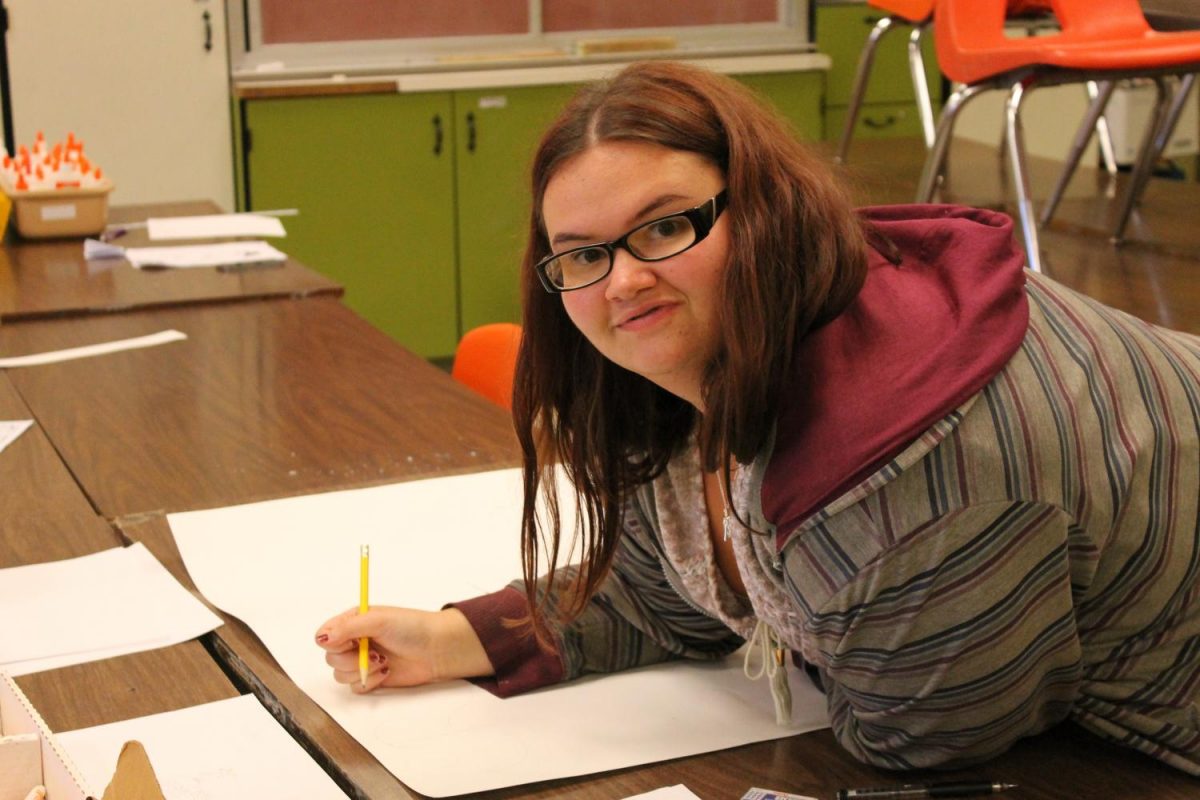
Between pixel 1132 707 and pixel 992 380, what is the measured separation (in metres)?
0.28

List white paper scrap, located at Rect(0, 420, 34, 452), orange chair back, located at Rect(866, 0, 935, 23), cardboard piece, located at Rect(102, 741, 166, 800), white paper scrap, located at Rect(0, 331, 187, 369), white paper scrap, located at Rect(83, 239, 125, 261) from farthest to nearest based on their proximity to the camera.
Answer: orange chair back, located at Rect(866, 0, 935, 23)
white paper scrap, located at Rect(83, 239, 125, 261)
white paper scrap, located at Rect(0, 331, 187, 369)
white paper scrap, located at Rect(0, 420, 34, 452)
cardboard piece, located at Rect(102, 741, 166, 800)

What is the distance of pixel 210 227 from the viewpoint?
3.15 metres

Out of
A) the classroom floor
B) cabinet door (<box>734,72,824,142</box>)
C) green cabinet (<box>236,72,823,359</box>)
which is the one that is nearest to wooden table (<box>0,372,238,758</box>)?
the classroom floor

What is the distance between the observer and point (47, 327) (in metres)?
2.43

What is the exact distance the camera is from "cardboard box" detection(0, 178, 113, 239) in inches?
118

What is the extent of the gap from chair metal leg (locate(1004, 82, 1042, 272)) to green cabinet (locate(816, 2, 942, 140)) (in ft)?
9.53

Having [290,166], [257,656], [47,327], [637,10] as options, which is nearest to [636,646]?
[257,656]

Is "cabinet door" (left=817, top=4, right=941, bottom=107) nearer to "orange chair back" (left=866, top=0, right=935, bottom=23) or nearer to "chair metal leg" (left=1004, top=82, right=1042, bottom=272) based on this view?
"orange chair back" (left=866, top=0, right=935, bottom=23)

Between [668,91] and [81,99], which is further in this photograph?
[81,99]

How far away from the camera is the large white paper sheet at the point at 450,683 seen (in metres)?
1.14

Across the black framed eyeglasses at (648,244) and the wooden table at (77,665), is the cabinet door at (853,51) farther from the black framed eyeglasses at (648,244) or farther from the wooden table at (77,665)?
the black framed eyeglasses at (648,244)

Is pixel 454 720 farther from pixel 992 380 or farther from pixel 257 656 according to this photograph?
pixel 992 380

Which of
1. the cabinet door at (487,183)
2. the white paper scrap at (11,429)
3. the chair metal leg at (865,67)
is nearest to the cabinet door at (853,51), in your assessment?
the cabinet door at (487,183)

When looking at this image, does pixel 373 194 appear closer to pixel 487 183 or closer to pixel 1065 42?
pixel 487 183
